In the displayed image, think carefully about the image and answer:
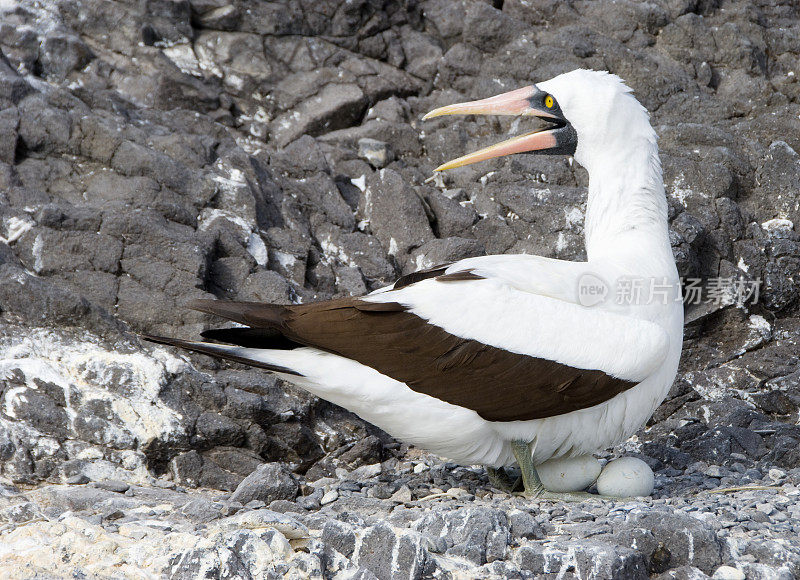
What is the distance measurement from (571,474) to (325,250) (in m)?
2.79

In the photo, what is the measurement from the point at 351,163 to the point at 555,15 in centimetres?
276

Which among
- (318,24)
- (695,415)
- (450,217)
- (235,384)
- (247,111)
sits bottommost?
(695,415)

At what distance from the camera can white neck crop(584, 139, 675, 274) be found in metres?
4.56

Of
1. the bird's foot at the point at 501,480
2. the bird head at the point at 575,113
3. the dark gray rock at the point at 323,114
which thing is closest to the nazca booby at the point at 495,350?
the bird's foot at the point at 501,480

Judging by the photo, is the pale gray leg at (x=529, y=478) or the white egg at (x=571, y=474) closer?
the pale gray leg at (x=529, y=478)

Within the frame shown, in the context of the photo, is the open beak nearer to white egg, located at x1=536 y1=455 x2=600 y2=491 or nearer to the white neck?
the white neck

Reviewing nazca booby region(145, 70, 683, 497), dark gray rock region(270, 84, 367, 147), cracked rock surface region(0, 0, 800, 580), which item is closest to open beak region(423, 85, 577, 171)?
nazca booby region(145, 70, 683, 497)

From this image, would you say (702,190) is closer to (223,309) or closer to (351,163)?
(351,163)

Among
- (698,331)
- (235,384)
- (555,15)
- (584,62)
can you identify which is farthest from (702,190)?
(235,384)

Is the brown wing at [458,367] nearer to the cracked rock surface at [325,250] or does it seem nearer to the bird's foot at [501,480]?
the cracked rock surface at [325,250]

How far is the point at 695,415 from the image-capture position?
18.9 feet

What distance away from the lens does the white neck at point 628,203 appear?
4.56 m

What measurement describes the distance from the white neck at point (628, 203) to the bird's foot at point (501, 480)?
1.19 metres

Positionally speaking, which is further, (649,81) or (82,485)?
(649,81)
